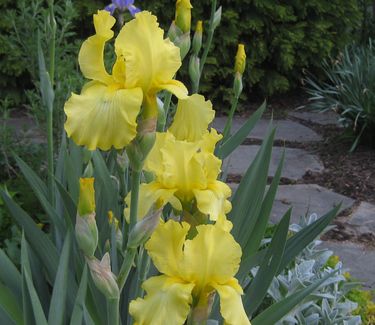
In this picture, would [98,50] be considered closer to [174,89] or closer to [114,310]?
[174,89]

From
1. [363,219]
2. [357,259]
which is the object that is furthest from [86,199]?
[363,219]

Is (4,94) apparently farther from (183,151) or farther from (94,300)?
(183,151)

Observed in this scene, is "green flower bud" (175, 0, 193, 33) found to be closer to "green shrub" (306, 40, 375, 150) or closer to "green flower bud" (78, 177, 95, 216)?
"green flower bud" (78, 177, 95, 216)

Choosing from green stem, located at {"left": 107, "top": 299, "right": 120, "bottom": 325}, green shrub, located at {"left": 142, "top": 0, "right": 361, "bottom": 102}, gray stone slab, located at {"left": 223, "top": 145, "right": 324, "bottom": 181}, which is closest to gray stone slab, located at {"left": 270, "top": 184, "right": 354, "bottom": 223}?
gray stone slab, located at {"left": 223, "top": 145, "right": 324, "bottom": 181}

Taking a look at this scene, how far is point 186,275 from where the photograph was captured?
39.3 inches

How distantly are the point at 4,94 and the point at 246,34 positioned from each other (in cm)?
191

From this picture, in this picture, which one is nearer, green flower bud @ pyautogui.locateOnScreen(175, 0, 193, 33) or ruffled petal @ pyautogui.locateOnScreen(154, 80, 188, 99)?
ruffled petal @ pyautogui.locateOnScreen(154, 80, 188, 99)

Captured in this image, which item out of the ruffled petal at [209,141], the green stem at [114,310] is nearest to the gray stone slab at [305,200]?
the ruffled petal at [209,141]

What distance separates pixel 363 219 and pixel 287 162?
856mm

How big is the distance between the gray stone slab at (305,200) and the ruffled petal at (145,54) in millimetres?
2233

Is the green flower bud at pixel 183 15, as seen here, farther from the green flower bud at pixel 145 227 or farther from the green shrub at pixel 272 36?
the green shrub at pixel 272 36

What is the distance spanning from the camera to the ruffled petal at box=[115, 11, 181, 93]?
983 mm

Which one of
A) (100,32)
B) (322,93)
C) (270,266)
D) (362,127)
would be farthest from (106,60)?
(322,93)

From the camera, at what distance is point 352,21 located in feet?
18.0
